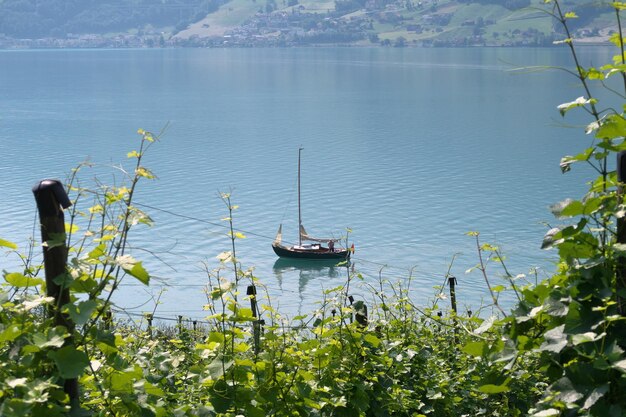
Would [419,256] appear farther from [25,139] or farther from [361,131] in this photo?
[25,139]

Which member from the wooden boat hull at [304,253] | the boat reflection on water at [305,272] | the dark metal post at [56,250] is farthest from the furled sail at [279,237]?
the dark metal post at [56,250]

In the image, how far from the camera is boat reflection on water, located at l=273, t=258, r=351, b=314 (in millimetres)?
30844

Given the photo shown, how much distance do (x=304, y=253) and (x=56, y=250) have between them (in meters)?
30.7

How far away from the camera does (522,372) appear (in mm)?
3008

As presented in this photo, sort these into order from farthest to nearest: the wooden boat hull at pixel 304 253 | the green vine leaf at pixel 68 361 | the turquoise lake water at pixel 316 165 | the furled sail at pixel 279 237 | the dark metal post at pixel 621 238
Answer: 1. the furled sail at pixel 279 237
2. the wooden boat hull at pixel 304 253
3. the turquoise lake water at pixel 316 165
4. the dark metal post at pixel 621 238
5. the green vine leaf at pixel 68 361

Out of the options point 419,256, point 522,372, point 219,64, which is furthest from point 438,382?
point 219,64

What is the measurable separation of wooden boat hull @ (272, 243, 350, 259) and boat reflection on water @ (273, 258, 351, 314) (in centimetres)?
19

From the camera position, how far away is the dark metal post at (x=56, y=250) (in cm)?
222

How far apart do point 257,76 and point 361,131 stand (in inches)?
2385

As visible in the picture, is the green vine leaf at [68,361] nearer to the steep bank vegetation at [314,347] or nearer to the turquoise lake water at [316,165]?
the steep bank vegetation at [314,347]

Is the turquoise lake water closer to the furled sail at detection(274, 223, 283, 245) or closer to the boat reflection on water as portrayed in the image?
the boat reflection on water

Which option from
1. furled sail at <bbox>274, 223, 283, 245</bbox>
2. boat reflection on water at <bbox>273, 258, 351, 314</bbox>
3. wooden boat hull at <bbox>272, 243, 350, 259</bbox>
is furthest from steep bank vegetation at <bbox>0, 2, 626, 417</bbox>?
furled sail at <bbox>274, 223, 283, 245</bbox>

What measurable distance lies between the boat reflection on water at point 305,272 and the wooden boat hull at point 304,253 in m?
0.19

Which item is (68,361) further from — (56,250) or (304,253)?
(304,253)
